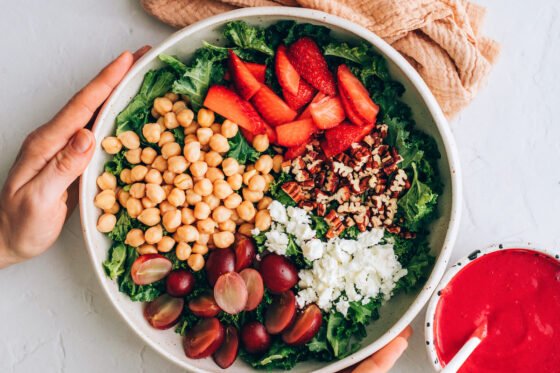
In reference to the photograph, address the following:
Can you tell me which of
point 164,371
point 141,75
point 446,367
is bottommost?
point 164,371

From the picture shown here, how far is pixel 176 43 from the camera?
1.72 metres

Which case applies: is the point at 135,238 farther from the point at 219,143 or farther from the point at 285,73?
the point at 285,73

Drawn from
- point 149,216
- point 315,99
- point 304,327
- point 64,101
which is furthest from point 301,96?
point 64,101

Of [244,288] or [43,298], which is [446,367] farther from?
[43,298]

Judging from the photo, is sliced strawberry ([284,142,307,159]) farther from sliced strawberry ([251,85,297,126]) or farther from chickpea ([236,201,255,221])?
chickpea ([236,201,255,221])

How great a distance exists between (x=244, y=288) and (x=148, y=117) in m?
0.64

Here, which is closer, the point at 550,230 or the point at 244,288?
the point at 244,288

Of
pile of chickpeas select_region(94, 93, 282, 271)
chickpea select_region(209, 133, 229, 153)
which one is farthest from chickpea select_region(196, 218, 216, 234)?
chickpea select_region(209, 133, 229, 153)

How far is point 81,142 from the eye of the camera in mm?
1607

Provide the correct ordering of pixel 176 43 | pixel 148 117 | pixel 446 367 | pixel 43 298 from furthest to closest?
pixel 43 298 → pixel 148 117 → pixel 176 43 → pixel 446 367

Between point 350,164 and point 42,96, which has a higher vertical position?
point 42,96

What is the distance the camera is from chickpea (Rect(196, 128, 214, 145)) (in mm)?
1775

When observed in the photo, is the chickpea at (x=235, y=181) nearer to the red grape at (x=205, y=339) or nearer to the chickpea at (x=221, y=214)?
the chickpea at (x=221, y=214)

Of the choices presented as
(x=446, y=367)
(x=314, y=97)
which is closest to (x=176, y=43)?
(x=314, y=97)
